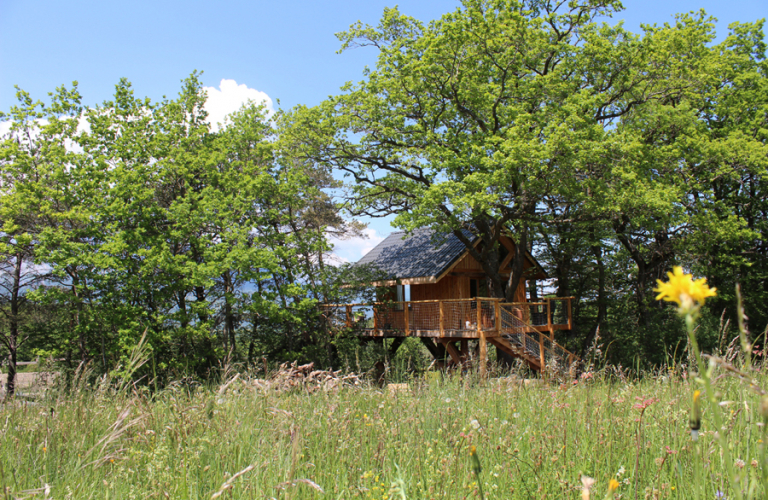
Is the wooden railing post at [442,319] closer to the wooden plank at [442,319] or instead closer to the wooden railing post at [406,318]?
the wooden plank at [442,319]

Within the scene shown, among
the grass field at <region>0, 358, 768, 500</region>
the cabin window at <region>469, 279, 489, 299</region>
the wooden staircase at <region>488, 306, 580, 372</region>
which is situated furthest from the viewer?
the cabin window at <region>469, 279, 489, 299</region>

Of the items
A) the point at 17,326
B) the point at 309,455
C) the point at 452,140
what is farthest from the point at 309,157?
the point at 309,455

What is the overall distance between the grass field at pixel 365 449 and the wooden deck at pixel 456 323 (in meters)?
12.1

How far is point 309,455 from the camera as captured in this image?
2.88 m

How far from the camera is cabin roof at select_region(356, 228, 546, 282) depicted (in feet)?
60.8

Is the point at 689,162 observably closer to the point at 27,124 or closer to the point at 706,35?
the point at 706,35

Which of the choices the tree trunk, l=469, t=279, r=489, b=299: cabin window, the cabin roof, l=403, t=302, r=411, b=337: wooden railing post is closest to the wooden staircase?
l=403, t=302, r=411, b=337: wooden railing post

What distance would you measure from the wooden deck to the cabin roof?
1.36 meters

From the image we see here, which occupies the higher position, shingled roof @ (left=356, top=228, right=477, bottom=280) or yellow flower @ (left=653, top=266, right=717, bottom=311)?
shingled roof @ (left=356, top=228, right=477, bottom=280)

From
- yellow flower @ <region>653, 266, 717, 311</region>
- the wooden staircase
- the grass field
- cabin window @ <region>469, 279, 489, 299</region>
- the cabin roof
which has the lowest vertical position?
the wooden staircase

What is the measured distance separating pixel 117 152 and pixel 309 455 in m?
15.9

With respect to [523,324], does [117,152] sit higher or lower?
higher

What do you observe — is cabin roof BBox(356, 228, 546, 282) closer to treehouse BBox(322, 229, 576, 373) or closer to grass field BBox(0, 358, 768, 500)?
treehouse BBox(322, 229, 576, 373)

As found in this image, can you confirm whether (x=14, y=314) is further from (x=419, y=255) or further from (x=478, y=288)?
(x=478, y=288)
